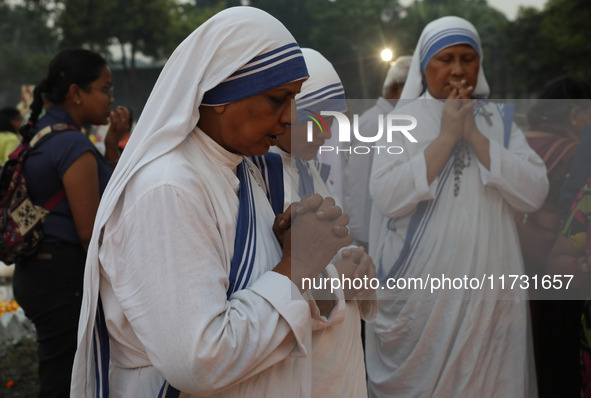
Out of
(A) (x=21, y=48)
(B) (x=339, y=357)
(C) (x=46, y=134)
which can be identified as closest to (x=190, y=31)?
(A) (x=21, y=48)

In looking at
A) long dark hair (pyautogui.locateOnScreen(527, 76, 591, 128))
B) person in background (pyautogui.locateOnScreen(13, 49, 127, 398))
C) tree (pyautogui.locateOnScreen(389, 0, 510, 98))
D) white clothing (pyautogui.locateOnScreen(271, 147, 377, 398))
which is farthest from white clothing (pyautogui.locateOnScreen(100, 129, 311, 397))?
tree (pyautogui.locateOnScreen(389, 0, 510, 98))

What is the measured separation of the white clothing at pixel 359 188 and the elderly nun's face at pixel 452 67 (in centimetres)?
112

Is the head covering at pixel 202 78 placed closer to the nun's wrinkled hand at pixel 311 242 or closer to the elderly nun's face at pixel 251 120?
the elderly nun's face at pixel 251 120

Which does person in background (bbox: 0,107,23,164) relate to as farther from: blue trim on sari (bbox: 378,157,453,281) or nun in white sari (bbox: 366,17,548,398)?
blue trim on sari (bbox: 378,157,453,281)

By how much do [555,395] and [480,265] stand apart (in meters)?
1.17

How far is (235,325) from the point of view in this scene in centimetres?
139

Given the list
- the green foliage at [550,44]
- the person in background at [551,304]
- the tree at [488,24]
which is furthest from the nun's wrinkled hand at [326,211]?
the tree at [488,24]

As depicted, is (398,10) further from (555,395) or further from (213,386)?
(213,386)

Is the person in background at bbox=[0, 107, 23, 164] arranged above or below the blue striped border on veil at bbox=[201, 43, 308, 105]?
above

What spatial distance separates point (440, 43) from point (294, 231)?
5.82ft

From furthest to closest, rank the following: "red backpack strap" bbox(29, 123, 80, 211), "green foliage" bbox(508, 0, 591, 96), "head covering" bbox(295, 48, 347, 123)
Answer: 1. "green foliage" bbox(508, 0, 591, 96)
2. "red backpack strap" bbox(29, 123, 80, 211)
3. "head covering" bbox(295, 48, 347, 123)

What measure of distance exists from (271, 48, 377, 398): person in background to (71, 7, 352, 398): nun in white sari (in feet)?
1.18

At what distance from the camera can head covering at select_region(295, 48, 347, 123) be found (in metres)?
2.46

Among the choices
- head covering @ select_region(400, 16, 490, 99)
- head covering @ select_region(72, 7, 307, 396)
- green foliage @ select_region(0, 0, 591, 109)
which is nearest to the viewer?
head covering @ select_region(72, 7, 307, 396)
